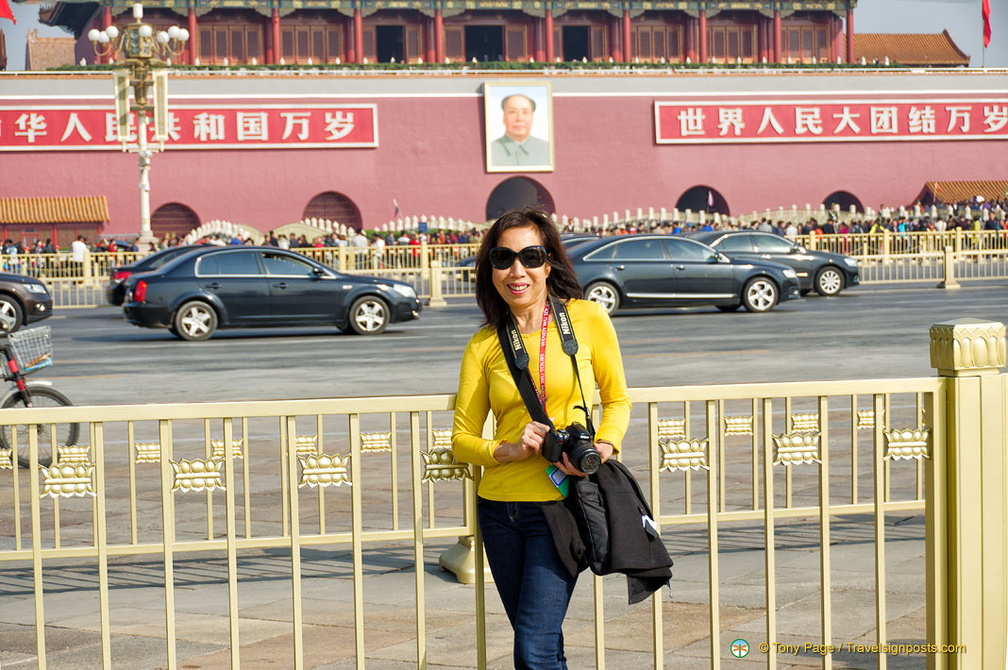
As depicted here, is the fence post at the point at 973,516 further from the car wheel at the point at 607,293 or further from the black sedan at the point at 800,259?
the black sedan at the point at 800,259

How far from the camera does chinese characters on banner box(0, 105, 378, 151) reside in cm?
4531

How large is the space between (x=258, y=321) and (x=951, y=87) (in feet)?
130

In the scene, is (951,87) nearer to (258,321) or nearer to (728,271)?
(728,271)

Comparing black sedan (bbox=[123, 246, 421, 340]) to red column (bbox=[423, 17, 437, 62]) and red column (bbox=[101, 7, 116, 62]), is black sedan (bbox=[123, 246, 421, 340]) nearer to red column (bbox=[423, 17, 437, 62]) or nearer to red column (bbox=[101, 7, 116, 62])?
red column (bbox=[101, 7, 116, 62])

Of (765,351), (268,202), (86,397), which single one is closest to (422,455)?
(86,397)

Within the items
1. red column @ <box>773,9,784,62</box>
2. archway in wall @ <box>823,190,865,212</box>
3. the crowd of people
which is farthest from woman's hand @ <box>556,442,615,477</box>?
red column @ <box>773,9,784,62</box>

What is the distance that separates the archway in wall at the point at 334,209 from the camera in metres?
48.9

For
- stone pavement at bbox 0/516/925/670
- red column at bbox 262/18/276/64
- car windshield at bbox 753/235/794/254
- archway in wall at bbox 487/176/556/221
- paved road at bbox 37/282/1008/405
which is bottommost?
stone pavement at bbox 0/516/925/670

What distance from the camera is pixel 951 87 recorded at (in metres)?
52.7

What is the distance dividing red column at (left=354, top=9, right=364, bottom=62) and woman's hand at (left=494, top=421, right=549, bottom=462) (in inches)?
2004

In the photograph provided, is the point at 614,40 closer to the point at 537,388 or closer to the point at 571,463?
the point at 537,388

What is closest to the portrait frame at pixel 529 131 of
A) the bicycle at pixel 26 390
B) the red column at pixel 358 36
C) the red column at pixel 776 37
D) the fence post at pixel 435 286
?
the red column at pixel 358 36

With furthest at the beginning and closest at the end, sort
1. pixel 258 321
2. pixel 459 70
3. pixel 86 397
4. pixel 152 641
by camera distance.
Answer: pixel 459 70, pixel 258 321, pixel 86 397, pixel 152 641

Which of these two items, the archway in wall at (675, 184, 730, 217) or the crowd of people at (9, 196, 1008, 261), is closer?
the crowd of people at (9, 196, 1008, 261)
